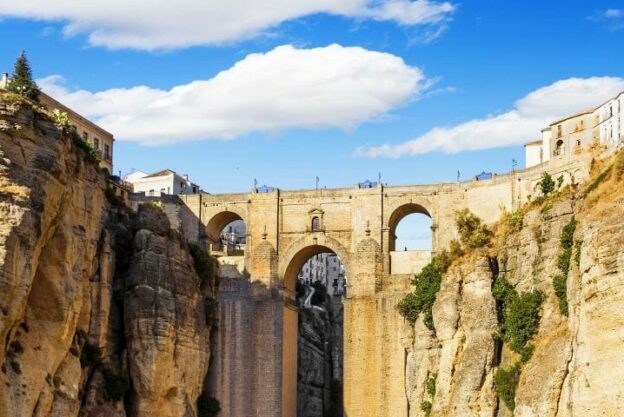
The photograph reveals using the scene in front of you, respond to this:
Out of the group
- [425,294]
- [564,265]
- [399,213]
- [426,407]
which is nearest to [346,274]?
[399,213]

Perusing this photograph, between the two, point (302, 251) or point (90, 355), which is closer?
point (90, 355)

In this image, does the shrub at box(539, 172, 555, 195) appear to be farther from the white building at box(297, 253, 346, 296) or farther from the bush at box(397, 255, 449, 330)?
the white building at box(297, 253, 346, 296)

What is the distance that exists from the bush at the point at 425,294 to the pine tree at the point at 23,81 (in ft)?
70.1

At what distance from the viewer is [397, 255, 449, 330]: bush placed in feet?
213

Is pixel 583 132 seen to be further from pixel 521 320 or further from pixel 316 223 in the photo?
pixel 316 223

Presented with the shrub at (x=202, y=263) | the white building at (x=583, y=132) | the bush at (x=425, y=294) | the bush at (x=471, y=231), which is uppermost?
the white building at (x=583, y=132)

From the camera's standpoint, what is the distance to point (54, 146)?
159 ft

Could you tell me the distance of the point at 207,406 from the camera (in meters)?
65.6

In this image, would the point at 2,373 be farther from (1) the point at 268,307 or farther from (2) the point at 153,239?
(1) the point at 268,307

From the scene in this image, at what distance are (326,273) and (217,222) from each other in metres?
19.2

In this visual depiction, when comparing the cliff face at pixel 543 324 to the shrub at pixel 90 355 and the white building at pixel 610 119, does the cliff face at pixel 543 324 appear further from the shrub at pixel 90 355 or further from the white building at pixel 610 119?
the shrub at pixel 90 355

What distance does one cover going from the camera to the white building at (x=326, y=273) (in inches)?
3551

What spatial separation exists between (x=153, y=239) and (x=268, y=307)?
38.2ft

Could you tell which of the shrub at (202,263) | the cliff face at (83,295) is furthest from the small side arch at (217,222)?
the cliff face at (83,295)
